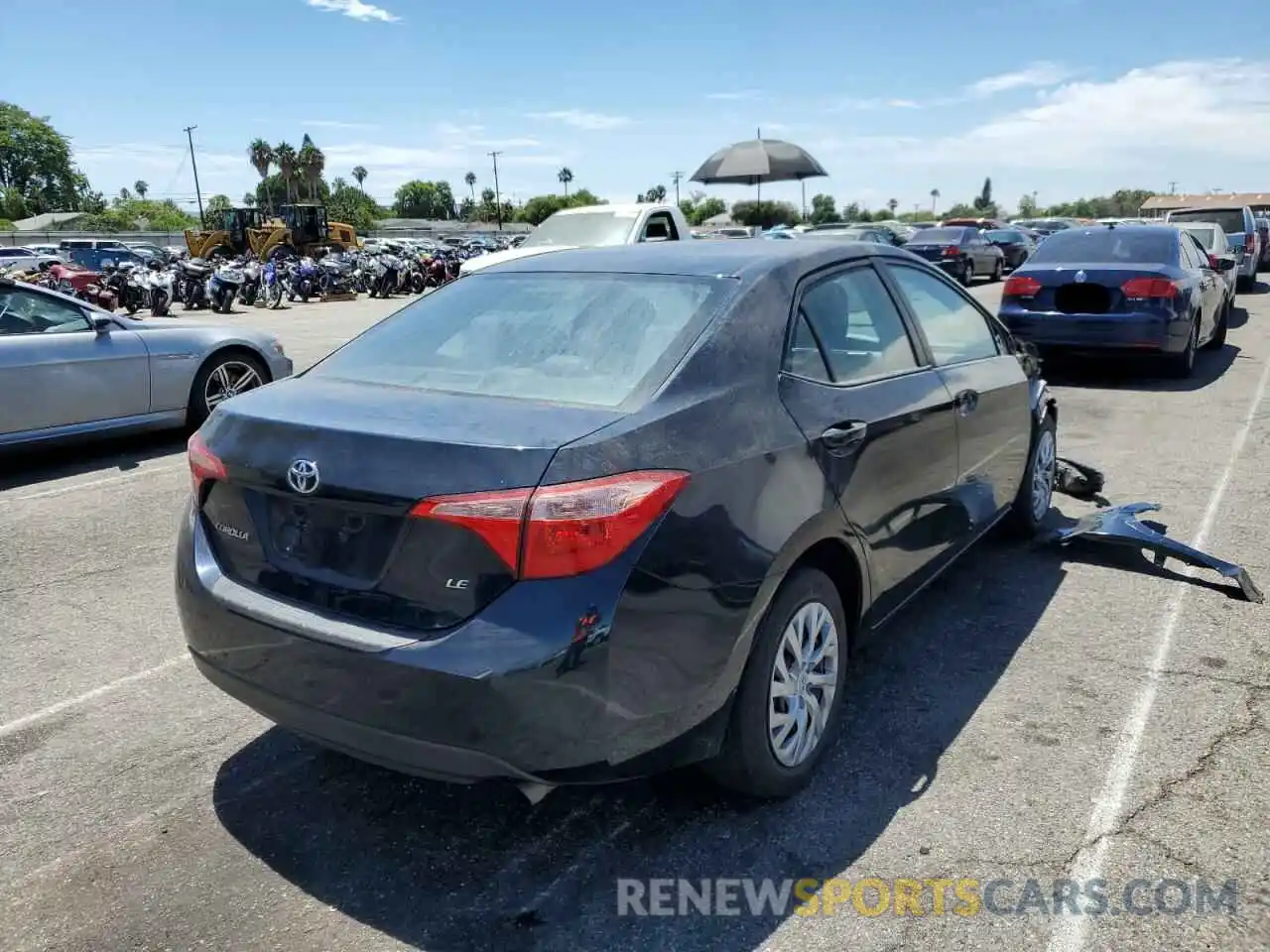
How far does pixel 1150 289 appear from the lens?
963cm

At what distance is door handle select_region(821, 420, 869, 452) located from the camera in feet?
10.2

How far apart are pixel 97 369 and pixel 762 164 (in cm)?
1608

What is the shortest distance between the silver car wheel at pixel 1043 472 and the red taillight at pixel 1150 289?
5.00m

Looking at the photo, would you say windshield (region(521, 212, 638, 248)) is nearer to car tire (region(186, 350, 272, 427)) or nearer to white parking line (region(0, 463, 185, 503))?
car tire (region(186, 350, 272, 427))

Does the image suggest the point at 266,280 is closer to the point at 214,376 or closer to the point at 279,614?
the point at 214,376

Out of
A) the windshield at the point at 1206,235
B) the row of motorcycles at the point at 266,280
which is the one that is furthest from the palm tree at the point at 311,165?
the windshield at the point at 1206,235

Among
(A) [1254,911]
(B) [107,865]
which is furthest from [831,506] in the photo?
(B) [107,865]

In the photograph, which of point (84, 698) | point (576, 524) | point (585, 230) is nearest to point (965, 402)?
point (576, 524)

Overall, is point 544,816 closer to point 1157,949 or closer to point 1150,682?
point 1157,949

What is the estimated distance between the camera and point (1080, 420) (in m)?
8.53

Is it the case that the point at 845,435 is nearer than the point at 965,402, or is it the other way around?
the point at 845,435

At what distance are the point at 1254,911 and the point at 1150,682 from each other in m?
1.35

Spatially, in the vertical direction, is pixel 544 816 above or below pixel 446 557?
below

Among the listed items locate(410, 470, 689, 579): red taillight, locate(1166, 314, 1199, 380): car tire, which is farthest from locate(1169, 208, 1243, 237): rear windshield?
locate(410, 470, 689, 579): red taillight
